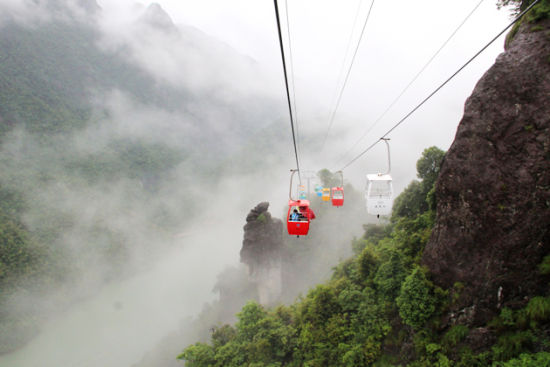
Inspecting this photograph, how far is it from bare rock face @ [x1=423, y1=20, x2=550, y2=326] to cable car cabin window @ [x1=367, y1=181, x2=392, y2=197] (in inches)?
154

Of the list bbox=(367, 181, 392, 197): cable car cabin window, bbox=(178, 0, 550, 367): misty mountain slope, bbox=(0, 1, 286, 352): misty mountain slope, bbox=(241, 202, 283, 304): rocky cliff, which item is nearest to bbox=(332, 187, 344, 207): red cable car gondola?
bbox=(367, 181, 392, 197): cable car cabin window

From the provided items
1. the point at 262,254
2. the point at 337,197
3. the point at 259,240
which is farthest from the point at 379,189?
the point at 262,254

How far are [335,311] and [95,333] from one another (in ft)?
187

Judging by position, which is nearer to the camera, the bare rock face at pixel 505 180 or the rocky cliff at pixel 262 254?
the bare rock face at pixel 505 180

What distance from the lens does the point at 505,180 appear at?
28.7ft

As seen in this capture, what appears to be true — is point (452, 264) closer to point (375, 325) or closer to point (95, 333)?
point (375, 325)

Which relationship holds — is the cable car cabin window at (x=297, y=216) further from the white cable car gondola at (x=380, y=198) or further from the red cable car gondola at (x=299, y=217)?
the white cable car gondola at (x=380, y=198)

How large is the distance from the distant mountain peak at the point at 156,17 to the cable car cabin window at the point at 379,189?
239076 millimetres

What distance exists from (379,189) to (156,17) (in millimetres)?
242274

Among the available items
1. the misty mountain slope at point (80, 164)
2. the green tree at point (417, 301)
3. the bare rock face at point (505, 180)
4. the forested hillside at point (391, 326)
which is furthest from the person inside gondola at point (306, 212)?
the misty mountain slope at point (80, 164)

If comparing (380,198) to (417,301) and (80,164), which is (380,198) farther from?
(80,164)

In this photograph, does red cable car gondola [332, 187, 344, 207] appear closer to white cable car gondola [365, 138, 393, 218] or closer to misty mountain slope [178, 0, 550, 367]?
white cable car gondola [365, 138, 393, 218]

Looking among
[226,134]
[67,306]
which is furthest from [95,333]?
[226,134]

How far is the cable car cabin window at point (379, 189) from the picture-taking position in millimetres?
14258
